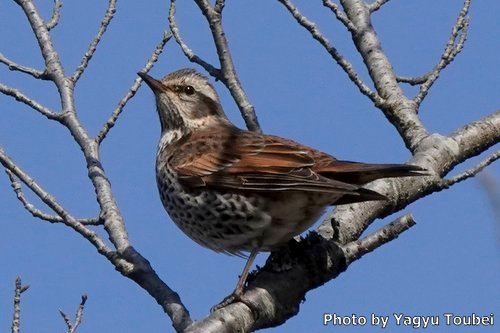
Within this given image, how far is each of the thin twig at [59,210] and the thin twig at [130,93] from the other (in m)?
0.80

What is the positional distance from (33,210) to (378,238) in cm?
206

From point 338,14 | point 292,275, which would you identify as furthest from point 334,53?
point 292,275

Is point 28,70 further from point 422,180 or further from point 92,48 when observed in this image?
point 422,180

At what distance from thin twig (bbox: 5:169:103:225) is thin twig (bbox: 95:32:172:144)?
2.05 feet

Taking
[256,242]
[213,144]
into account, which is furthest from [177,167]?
[256,242]

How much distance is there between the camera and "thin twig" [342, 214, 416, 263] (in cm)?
540

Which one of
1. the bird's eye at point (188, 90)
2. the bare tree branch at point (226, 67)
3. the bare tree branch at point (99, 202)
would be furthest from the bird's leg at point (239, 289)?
the bird's eye at point (188, 90)

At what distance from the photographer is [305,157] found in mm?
6535

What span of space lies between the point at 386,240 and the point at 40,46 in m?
3.04

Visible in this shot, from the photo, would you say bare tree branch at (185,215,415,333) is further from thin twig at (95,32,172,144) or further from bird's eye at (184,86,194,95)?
bird's eye at (184,86,194,95)

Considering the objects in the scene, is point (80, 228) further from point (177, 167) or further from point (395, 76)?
point (395, 76)

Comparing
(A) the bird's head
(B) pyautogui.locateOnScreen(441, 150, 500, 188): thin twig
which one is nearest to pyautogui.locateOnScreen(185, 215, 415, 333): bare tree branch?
(B) pyautogui.locateOnScreen(441, 150, 500, 188): thin twig

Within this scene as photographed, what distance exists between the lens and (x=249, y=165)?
670 cm

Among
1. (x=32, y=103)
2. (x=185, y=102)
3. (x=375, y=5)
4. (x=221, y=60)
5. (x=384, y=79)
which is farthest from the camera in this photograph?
(x=185, y=102)
